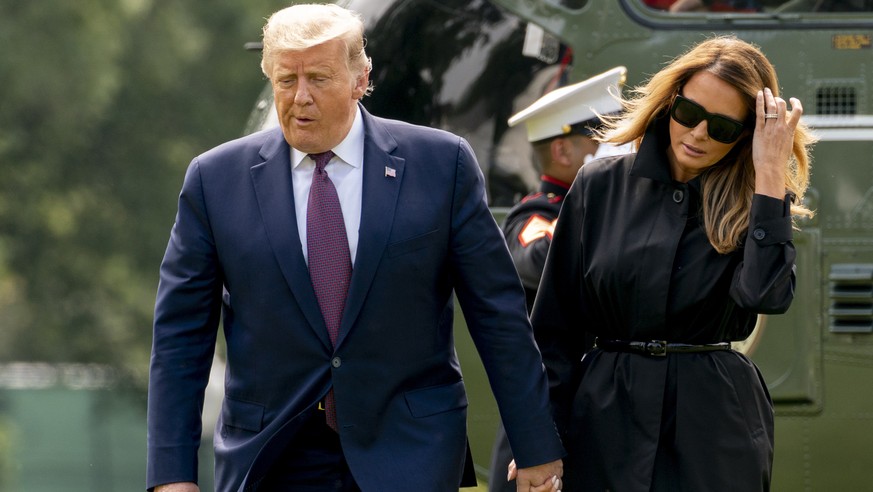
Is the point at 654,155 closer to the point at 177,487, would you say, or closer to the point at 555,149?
the point at 555,149

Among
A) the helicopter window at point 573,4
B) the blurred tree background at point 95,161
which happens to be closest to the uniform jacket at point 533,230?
the helicopter window at point 573,4

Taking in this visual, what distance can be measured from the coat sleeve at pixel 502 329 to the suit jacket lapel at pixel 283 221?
1.31 feet

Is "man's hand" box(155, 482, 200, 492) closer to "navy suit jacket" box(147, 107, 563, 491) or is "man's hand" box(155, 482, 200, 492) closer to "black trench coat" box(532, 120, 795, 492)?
"navy suit jacket" box(147, 107, 563, 491)

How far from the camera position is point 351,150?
4.12 metres

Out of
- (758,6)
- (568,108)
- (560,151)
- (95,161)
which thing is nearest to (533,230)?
(560,151)

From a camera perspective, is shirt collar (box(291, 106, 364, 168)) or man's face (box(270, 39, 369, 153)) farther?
shirt collar (box(291, 106, 364, 168))

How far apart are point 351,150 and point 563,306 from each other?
72cm

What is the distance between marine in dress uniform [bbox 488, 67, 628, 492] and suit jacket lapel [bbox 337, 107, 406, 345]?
3.26 feet

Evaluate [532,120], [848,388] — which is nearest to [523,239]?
[532,120]

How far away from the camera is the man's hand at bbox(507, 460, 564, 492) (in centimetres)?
412

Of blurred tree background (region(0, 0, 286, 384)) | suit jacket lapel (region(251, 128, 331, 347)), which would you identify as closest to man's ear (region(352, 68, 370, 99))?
suit jacket lapel (region(251, 128, 331, 347))

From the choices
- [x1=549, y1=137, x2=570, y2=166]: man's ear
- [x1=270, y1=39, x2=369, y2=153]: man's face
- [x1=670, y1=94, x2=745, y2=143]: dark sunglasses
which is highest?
[x1=270, y1=39, x2=369, y2=153]: man's face

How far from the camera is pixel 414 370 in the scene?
4074 millimetres

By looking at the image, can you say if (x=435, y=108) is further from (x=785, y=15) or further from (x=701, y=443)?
(x=701, y=443)
